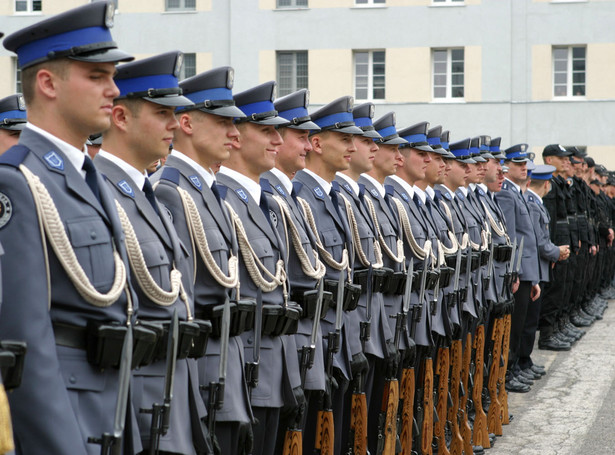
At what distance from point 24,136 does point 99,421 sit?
850 mm

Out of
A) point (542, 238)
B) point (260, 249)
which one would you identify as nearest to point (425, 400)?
point (260, 249)

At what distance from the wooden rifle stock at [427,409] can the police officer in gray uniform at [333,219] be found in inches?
33.0

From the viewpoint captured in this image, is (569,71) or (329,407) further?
(569,71)

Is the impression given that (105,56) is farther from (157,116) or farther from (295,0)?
(295,0)

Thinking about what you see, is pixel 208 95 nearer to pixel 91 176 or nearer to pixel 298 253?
pixel 298 253

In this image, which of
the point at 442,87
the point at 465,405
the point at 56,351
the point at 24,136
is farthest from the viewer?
the point at 442,87

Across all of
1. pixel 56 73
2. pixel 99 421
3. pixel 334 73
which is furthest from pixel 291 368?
pixel 334 73

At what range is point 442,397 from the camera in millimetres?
6863

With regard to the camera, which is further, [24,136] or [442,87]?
[442,87]

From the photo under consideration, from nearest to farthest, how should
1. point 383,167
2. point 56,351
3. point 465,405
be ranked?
point 56,351 < point 383,167 < point 465,405

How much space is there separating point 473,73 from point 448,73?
2.22 ft

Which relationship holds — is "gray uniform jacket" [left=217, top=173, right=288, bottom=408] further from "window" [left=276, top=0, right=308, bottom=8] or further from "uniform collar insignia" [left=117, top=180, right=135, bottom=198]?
"window" [left=276, top=0, right=308, bottom=8]

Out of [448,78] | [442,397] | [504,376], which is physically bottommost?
[504,376]

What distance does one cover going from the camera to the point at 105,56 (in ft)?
9.83
